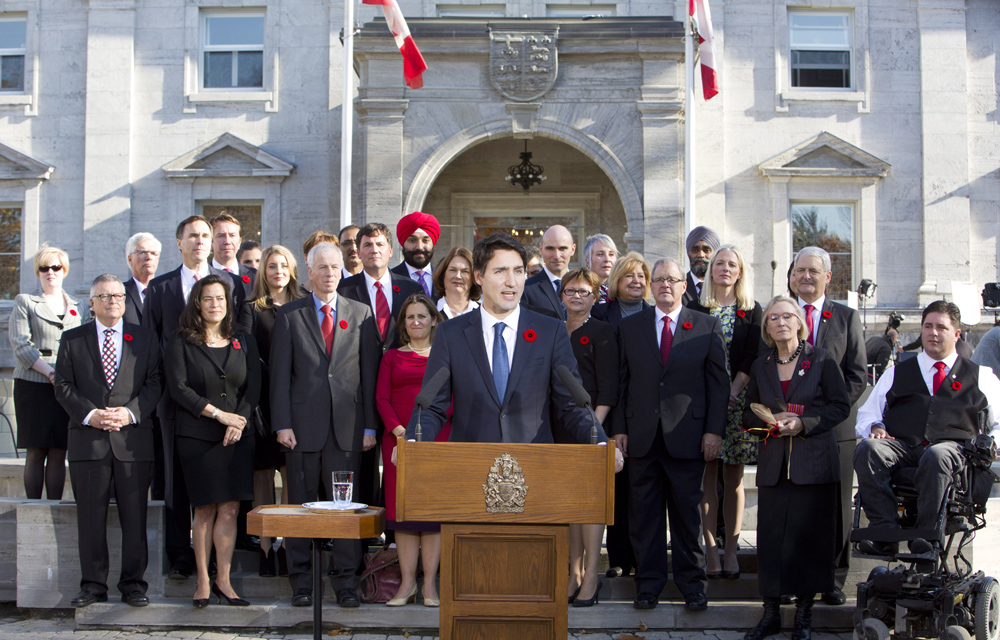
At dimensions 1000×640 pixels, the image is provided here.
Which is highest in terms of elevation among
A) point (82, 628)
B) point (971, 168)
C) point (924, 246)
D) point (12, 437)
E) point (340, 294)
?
point (971, 168)

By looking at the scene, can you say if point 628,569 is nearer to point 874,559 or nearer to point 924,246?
point 874,559

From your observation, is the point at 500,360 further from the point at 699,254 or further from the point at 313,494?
the point at 699,254

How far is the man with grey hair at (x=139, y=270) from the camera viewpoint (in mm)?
6699

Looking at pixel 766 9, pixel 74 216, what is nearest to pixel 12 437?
pixel 74 216

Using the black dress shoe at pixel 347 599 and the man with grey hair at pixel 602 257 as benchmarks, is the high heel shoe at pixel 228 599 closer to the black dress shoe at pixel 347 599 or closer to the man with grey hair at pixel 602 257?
the black dress shoe at pixel 347 599

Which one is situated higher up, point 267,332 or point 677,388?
point 267,332

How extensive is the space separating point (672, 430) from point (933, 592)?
169 cm

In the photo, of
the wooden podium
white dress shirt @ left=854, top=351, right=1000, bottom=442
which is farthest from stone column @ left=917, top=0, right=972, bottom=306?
the wooden podium

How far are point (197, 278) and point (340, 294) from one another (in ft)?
3.37

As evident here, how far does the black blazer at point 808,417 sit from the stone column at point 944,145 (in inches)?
419

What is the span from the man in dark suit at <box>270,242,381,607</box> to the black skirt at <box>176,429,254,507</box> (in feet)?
0.97

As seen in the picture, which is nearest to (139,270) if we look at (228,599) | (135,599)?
(135,599)

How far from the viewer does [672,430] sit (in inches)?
233

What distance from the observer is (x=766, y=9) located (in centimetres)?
1570
